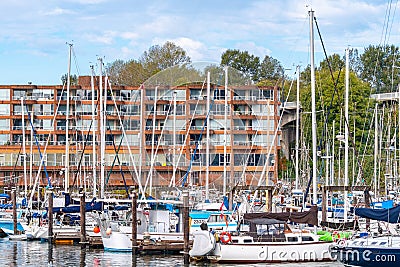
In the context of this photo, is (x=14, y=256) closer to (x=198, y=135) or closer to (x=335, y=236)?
(x=198, y=135)

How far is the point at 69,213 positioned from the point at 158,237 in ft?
46.5

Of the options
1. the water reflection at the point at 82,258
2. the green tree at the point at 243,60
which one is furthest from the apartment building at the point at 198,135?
the green tree at the point at 243,60

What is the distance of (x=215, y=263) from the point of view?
5275 centimetres

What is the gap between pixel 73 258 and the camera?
58.1 metres

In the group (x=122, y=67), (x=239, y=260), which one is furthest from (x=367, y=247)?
(x=122, y=67)

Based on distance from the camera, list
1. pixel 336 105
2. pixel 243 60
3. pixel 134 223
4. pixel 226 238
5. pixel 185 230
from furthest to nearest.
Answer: pixel 243 60
pixel 336 105
pixel 134 223
pixel 185 230
pixel 226 238

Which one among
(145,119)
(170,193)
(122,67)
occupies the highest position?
(122,67)

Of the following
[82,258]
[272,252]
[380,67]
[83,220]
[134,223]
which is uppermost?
[380,67]

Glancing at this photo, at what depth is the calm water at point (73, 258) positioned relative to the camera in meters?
54.7

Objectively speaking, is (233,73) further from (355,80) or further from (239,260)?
(355,80)

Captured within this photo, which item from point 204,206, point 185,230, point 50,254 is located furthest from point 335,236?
point 50,254

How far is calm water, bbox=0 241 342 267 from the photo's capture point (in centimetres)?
5466

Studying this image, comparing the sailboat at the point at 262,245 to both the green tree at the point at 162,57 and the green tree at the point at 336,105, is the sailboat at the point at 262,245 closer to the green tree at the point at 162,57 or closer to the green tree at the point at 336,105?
the green tree at the point at 336,105

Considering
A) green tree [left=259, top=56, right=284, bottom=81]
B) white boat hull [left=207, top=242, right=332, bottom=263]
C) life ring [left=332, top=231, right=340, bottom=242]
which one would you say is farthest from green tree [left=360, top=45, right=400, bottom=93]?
white boat hull [left=207, top=242, right=332, bottom=263]
